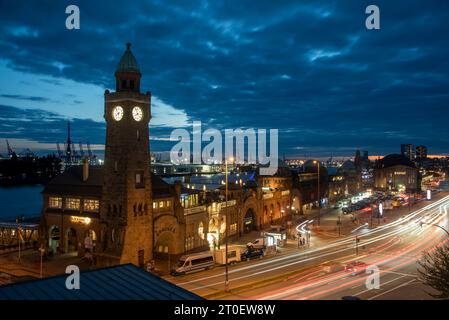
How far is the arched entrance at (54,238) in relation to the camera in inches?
2359

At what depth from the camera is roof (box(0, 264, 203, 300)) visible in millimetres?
19703

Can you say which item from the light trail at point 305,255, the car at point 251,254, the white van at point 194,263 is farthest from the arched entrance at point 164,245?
the light trail at point 305,255

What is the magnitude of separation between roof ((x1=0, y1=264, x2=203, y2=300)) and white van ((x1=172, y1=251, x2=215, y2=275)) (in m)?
25.3

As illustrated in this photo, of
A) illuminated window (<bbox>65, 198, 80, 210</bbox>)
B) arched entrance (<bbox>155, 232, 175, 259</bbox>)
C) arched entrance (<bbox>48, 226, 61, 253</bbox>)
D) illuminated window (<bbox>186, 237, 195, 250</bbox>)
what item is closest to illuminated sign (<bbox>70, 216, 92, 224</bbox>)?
illuminated window (<bbox>65, 198, 80, 210</bbox>)

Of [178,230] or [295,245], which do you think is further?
[295,245]

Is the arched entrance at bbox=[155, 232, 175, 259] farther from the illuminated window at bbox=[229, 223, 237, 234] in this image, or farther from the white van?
the illuminated window at bbox=[229, 223, 237, 234]

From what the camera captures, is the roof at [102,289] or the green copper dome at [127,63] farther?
the green copper dome at [127,63]

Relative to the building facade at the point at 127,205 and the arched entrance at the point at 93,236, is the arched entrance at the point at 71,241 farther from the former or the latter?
the arched entrance at the point at 93,236

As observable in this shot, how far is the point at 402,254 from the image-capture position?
60281 millimetres

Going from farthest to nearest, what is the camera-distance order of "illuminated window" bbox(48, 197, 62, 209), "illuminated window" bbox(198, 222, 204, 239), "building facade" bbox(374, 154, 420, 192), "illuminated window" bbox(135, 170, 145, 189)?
"building facade" bbox(374, 154, 420, 192), "illuminated window" bbox(198, 222, 204, 239), "illuminated window" bbox(48, 197, 62, 209), "illuminated window" bbox(135, 170, 145, 189)

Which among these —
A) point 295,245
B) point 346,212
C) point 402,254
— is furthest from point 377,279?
point 346,212

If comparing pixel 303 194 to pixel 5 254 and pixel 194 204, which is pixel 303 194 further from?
pixel 5 254

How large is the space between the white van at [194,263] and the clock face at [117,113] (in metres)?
19.6

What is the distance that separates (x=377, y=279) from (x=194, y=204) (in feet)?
97.1
